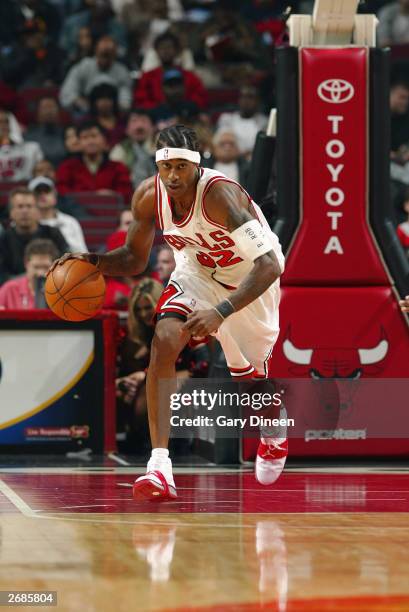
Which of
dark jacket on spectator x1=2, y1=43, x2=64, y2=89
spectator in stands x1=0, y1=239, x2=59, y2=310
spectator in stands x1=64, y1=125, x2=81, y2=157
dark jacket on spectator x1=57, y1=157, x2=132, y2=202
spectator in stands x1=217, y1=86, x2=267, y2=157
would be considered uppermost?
dark jacket on spectator x1=2, y1=43, x2=64, y2=89

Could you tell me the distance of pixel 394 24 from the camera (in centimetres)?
1485

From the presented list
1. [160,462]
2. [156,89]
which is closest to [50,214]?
[156,89]

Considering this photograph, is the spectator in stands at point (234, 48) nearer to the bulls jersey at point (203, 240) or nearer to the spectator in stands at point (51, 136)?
A: the spectator in stands at point (51, 136)

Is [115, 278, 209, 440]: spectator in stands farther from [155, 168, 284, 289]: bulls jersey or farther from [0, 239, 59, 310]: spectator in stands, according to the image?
[155, 168, 284, 289]: bulls jersey

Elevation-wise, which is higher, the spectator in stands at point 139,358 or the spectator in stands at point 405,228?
the spectator in stands at point 405,228

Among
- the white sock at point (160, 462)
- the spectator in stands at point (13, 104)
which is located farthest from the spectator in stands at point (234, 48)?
the white sock at point (160, 462)

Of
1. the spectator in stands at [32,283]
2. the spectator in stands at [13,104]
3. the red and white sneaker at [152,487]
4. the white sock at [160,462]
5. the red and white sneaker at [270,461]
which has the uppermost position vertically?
the spectator in stands at [13,104]

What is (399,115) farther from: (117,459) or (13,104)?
(117,459)

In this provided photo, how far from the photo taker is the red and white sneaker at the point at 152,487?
5.19m

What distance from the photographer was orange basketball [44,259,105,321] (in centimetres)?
582

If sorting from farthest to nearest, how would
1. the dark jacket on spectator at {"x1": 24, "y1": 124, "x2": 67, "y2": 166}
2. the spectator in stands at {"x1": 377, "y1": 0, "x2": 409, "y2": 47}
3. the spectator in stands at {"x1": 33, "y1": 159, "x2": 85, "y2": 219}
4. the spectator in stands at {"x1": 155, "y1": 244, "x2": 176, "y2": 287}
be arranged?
the spectator in stands at {"x1": 377, "y1": 0, "x2": 409, "y2": 47} < the dark jacket on spectator at {"x1": 24, "y1": 124, "x2": 67, "y2": 166} < the spectator in stands at {"x1": 33, "y1": 159, "x2": 85, "y2": 219} < the spectator in stands at {"x1": 155, "y1": 244, "x2": 176, "y2": 287}

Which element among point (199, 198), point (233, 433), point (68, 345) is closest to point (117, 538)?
point (199, 198)

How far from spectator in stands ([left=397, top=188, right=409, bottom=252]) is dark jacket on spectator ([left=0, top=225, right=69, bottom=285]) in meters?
2.77

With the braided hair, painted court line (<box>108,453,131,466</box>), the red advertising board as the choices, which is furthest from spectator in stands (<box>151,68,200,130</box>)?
the braided hair
